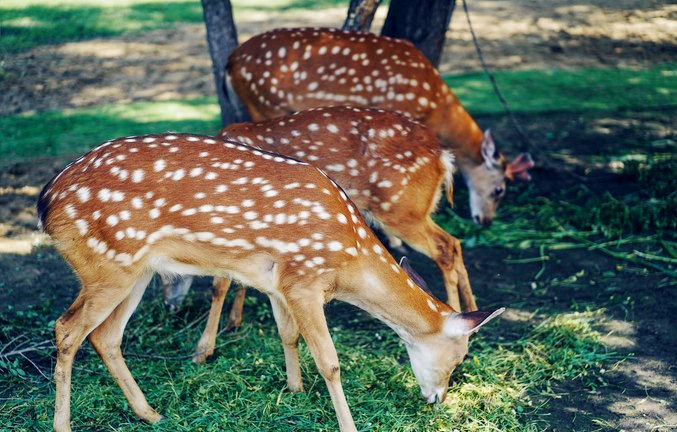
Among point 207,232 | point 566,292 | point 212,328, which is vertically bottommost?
point 566,292

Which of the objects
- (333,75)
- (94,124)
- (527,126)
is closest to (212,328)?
(333,75)

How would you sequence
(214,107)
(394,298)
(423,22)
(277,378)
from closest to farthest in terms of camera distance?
1. (394,298)
2. (277,378)
3. (423,22)
4. (214,107)

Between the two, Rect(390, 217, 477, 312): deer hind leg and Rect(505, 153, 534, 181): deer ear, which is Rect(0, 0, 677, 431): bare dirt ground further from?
Rect(505, 153, 534, 181): deer ear

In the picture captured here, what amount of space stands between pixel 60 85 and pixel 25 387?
5294mm

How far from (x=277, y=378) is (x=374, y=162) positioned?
140 cm

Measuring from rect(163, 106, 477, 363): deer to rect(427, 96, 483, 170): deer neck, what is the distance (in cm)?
112

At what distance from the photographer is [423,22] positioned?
23.4 feet

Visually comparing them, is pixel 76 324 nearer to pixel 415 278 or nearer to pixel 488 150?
pixel 415 278

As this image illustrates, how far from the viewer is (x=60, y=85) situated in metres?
9.24

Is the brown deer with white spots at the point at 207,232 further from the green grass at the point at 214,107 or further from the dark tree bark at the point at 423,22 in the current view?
the green grass at the point at 214,107

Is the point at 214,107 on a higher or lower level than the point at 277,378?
lower

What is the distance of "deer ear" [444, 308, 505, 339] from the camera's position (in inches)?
169

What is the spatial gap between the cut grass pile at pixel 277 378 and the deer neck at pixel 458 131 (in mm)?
1781

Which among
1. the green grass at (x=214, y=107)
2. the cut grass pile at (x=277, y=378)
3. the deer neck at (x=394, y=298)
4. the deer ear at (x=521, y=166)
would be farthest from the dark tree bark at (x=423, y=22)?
the deer neck at (x=394, y=298)
